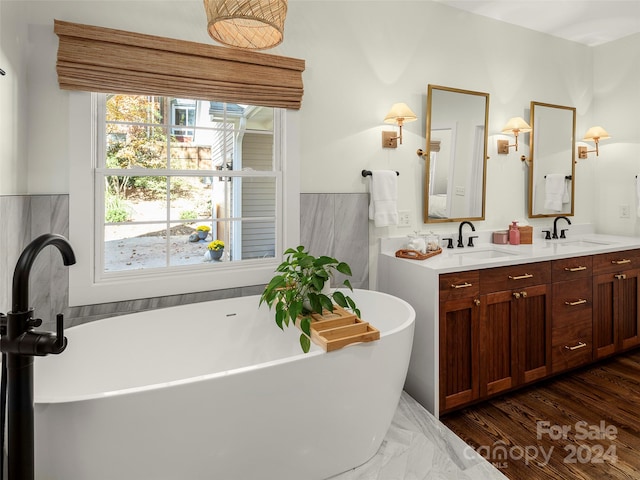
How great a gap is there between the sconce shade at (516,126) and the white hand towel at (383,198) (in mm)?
1174

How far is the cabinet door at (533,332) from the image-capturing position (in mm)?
2395

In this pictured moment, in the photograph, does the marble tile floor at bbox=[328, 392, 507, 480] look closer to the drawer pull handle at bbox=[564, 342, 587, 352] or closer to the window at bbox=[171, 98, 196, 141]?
the drawer pull handle at bbox=[564, 342, 587, 352]

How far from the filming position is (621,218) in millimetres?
3480

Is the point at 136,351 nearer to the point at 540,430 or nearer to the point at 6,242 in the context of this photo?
the point at 6,242

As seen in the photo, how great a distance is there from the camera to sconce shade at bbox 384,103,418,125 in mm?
2498

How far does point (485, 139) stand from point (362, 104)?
1.10 metres

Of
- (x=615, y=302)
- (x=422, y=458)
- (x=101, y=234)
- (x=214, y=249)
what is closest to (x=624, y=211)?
(x=615, y=302)

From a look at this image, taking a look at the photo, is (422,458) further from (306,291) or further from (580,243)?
(580,243)

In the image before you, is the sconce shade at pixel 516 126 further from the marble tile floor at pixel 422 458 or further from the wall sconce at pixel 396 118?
the marble tile floor at pixel 422 458

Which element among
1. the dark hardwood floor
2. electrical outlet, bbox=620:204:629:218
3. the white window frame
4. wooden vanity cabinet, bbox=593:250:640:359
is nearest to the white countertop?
wooden vanity cabinet, bbox=593:250:640:359

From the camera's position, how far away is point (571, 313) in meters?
2.60

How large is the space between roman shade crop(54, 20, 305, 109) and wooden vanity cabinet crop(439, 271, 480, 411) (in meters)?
1.46

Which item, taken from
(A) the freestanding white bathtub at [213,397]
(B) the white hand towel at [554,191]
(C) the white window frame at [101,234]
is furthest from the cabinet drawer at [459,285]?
(B) the white hand towel at [554,191]

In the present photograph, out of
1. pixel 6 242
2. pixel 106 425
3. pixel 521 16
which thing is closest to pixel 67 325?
pixel 6 242
